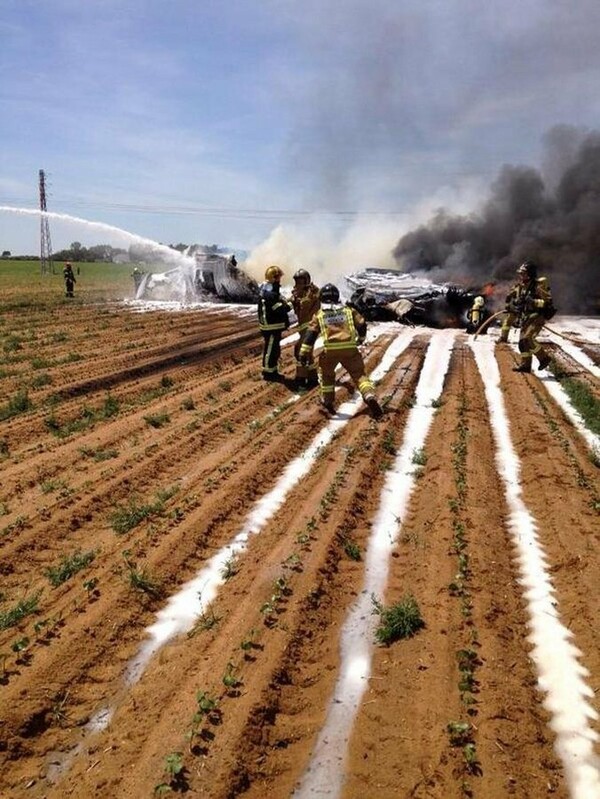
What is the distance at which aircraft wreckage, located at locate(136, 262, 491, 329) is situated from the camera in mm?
20484

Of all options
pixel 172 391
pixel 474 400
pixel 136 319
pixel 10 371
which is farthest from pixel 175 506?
pixel 136 319

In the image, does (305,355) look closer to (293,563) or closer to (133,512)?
(133,512)

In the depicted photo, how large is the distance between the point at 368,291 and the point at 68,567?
17.9 meters

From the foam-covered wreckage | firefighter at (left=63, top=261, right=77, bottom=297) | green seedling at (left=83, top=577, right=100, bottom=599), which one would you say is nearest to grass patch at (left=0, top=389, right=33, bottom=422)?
green seedling at (left=83, top=577, right=100, bottom=599)

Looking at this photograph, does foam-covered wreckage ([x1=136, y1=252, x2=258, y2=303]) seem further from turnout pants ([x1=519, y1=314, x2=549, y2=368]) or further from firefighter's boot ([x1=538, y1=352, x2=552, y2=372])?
firefighter's boot ([x1=538, y1=352, x2=552, y2=372])

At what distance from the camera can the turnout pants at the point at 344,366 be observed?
8867 millimetres

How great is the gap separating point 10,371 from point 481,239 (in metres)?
23.4

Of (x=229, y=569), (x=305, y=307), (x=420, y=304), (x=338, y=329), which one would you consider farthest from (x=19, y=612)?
(x=420, y=304)

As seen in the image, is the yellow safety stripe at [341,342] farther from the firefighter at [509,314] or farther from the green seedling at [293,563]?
the firefighter at [509,314]

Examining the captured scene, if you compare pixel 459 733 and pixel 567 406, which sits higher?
pixel 567 406

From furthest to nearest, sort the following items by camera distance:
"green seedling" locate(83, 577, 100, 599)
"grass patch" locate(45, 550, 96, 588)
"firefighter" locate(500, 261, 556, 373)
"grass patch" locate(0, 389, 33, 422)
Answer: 1. "firefighter" locate(500, 261, 556, 373)
2. "grass patch" locate(0, 389, 33, 422)
3. "grass patch" locate(45, 550, 96, 588)
4. "green seedling" locate(83, 577, 100, 599)

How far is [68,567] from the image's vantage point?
4.79 metres

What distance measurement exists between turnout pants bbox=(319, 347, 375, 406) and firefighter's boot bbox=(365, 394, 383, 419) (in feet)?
0.18

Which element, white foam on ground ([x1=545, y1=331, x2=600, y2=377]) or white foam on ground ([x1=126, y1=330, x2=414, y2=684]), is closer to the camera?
white foam on ground ([x1=126, y1=330, x2=414, y2=684])
